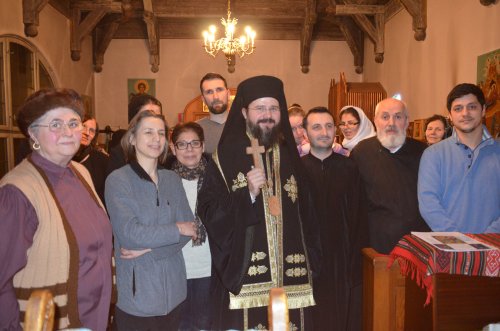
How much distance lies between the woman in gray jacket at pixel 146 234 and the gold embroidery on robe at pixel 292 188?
0.61 meters

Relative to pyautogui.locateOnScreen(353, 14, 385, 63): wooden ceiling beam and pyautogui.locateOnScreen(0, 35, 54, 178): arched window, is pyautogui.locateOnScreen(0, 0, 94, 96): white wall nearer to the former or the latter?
pyautogui.locateOnScreen(0, 35, 54, 178): arched window

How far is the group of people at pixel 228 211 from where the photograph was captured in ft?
5.81

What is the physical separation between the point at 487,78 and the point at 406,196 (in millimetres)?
3098

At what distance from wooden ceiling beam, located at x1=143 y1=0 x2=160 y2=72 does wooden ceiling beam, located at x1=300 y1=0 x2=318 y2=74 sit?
3.55 meters

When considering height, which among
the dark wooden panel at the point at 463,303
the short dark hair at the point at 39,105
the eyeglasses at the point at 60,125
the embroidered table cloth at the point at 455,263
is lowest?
the dark wooden panel at the point at 463,303

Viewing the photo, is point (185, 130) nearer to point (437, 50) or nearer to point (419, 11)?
point (437, 50)

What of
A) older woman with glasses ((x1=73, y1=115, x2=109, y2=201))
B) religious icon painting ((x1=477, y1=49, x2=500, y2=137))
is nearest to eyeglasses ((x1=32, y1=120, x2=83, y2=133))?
older woman with glasses ((x1=73, y1=115, x2=109, y2=201))

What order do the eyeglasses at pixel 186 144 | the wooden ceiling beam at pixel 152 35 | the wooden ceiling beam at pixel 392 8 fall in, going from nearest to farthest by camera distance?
the eyeglasses at pixel 186 144, the wooden ceiling beam at pixel 392 8, the wooden ceiling beam at pixel 152 35

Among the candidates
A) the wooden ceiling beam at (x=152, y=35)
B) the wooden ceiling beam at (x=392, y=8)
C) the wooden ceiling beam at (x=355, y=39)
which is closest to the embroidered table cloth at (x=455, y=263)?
the wooden ceiling beam at (x=392, y=8)

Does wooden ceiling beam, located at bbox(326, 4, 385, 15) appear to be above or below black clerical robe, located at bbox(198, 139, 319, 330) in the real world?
above

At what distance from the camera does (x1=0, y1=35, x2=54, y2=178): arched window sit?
6656mm

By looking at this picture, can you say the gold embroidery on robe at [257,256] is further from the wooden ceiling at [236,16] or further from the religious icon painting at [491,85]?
the wooden ceiling at [236,16]

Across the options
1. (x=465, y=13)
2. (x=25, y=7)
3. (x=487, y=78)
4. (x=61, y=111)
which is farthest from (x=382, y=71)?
(x=61, y=111)

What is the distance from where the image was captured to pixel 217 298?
2523 millimetres
